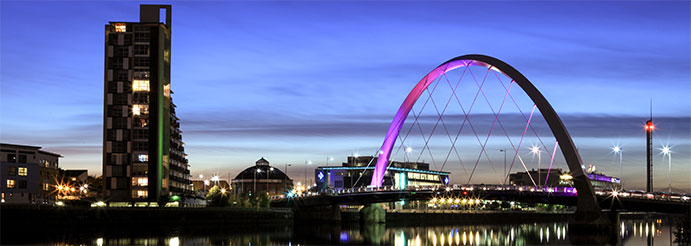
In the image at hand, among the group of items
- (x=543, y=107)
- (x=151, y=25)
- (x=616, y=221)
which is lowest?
(x=616, y=221)

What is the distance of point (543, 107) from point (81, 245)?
187 ft

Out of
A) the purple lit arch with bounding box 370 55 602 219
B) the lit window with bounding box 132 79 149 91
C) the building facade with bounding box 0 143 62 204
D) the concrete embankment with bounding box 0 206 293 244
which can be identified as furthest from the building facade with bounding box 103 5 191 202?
the purple lit arch with bounding box 370 55 602 219

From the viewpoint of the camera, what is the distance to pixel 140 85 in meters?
125

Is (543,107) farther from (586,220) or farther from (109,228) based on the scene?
(109,228)

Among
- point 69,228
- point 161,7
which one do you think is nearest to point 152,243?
point 69,228

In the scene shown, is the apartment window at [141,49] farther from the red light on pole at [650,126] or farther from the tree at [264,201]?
the red light on pole at [650,126]

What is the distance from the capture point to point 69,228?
86.2 meters

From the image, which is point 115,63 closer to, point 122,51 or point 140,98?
point 122,51

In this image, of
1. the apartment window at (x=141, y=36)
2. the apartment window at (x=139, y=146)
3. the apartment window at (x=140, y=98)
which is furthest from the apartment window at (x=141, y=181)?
the apartment window at (x=141, y=36)

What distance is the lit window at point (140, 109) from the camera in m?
125

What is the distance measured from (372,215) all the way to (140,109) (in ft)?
134

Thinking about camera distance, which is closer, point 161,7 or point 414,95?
point 414,95

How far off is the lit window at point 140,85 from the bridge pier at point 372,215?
40.2m

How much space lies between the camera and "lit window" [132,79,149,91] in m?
125
